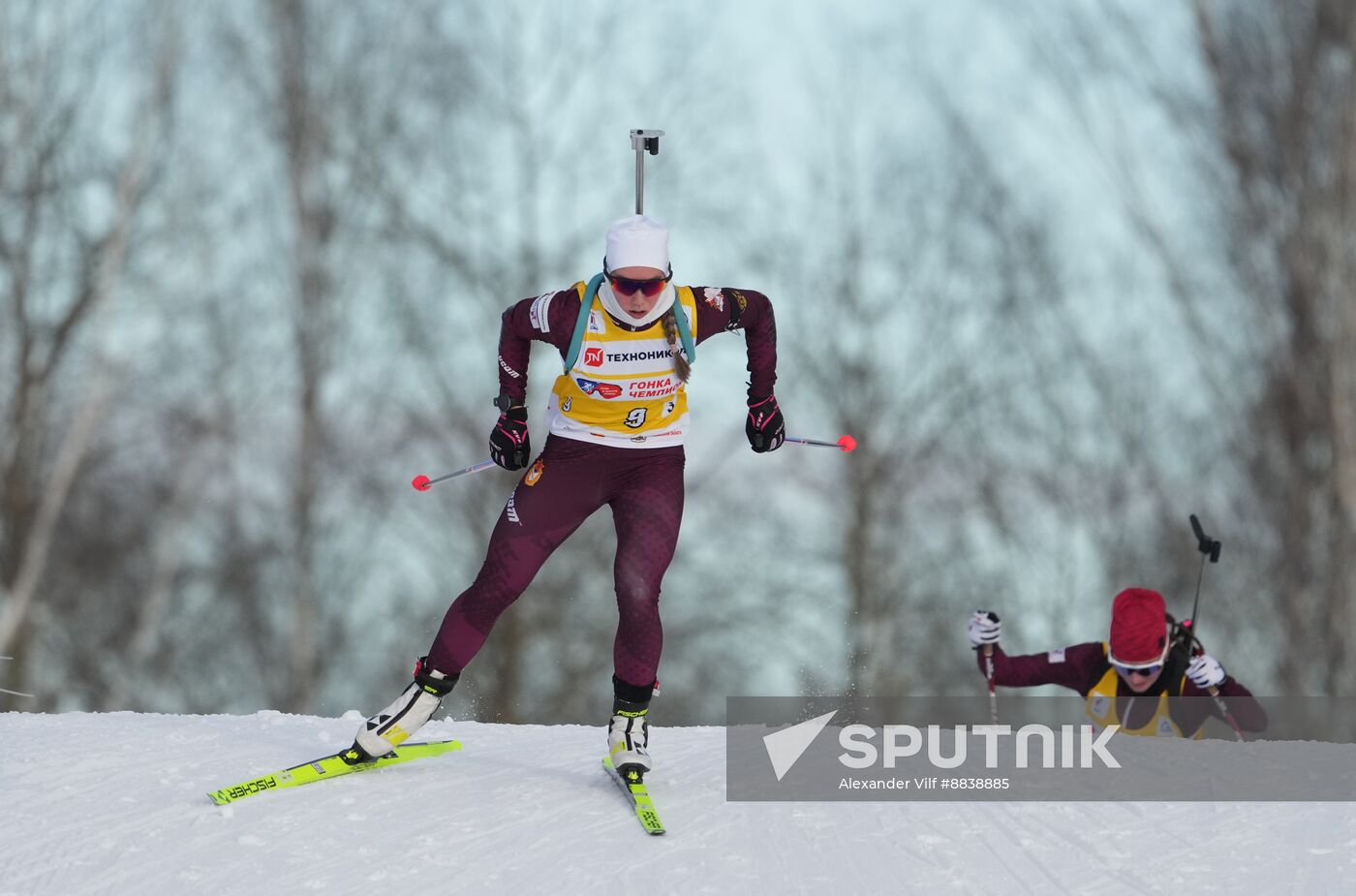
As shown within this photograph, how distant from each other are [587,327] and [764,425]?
2.13ft

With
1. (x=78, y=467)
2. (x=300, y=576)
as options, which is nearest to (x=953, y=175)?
(x=300, y=576)

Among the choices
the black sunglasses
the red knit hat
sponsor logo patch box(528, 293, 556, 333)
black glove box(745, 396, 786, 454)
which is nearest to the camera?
the black sunglasses

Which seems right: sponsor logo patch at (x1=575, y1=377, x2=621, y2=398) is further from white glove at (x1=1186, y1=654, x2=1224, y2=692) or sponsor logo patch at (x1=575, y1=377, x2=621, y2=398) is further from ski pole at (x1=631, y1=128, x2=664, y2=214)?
white glove at (x1=1186, y1=654, x2=1224, y2=692)

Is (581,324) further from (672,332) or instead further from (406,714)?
(406,714)

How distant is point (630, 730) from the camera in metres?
4.52

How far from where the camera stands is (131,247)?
43.3 ft

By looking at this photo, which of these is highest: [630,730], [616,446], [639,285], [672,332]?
[639,285]

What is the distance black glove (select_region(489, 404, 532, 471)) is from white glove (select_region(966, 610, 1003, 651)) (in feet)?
8.30

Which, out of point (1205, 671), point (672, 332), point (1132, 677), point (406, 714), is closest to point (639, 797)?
point (406, 714)

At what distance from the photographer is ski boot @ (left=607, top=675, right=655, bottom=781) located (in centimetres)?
446

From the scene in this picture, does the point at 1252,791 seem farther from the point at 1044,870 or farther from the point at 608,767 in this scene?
the point at 608,767

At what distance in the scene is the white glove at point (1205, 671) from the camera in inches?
246

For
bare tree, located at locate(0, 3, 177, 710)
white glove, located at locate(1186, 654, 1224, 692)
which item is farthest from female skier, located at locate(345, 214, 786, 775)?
bare tree, located at locate(0, 3, 177, 710)

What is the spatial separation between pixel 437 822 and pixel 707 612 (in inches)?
385
